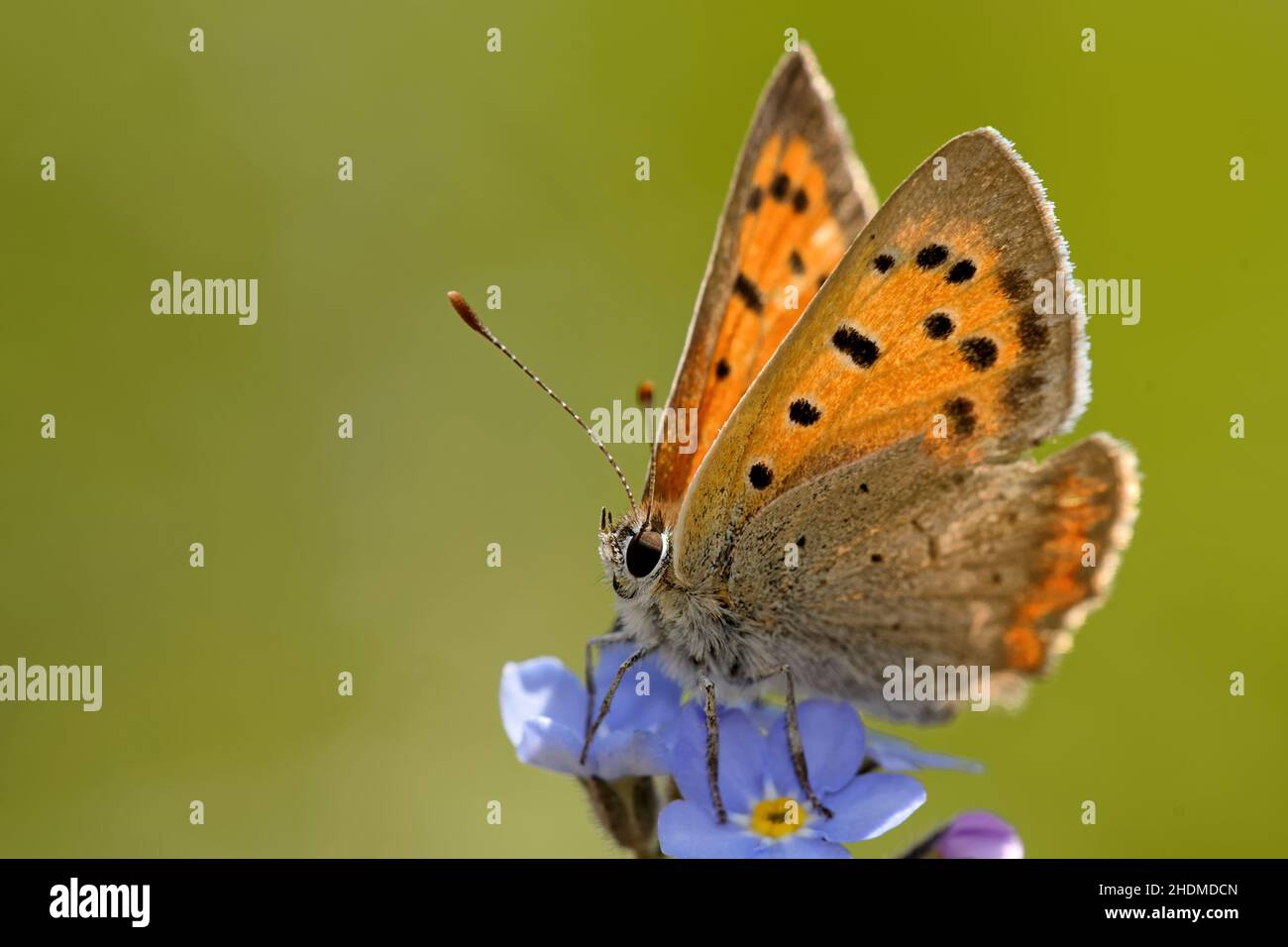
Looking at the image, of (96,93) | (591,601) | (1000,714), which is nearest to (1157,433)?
(1000,714)

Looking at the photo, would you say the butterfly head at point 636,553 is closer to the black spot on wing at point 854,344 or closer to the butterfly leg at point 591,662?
the butterfly leg at point 591,662

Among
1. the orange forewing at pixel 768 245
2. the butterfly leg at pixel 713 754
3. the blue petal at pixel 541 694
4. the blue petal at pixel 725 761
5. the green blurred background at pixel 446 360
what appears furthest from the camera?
the green blurred background at pixel 446 360

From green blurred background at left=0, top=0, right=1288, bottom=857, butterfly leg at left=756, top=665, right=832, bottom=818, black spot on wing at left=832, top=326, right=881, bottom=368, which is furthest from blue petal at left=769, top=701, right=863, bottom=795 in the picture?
green blurred background at left=0, top=0, right=1288, bottom=857

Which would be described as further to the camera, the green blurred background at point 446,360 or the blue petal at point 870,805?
the green blurred background at point 446,360

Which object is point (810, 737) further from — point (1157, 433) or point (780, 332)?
point (1157, 433)

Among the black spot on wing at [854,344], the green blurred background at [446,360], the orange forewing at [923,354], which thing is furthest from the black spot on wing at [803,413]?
the green blurred background at [446,360]

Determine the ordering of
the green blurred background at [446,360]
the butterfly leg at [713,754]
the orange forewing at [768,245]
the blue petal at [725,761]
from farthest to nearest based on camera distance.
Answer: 1. the green blurred background at [446,360]
2. the orange forewing at [768,245]
3. the blue petal at [725,761]
4. the butterfly leg at [713,754]

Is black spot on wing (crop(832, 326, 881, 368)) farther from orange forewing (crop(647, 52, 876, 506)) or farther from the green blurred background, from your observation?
the green blurred background
